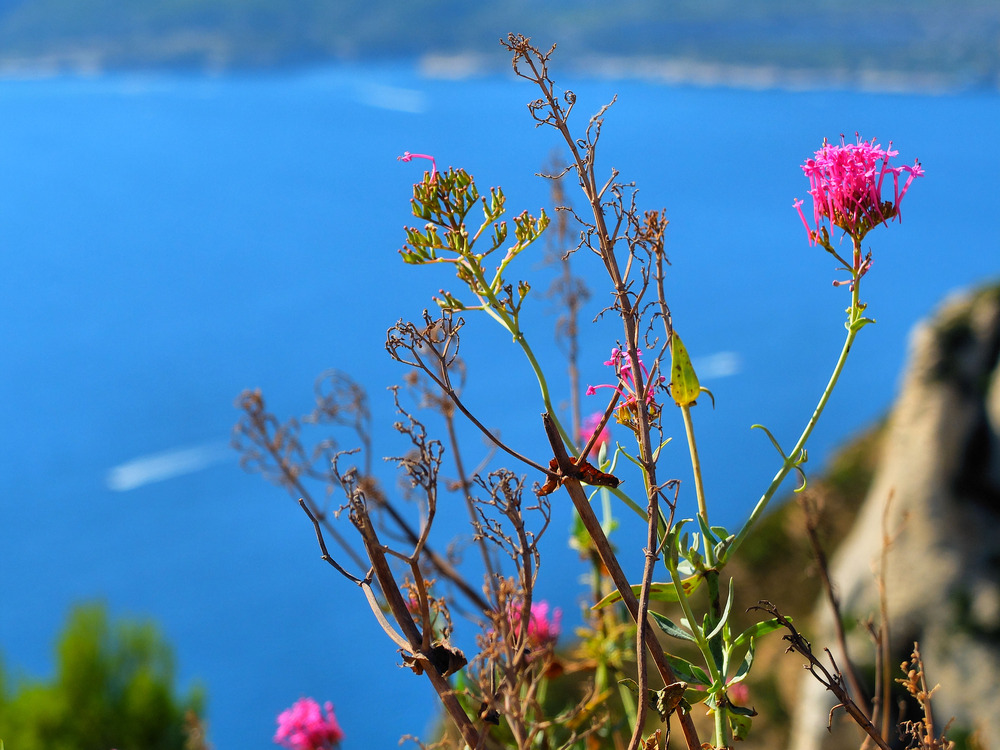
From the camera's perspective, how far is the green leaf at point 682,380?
43 centimetres

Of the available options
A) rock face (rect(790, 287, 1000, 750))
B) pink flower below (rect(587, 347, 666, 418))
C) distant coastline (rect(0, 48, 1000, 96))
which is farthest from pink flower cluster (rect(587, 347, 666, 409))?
distant coastline (rect(0, 48, 1000, 96))

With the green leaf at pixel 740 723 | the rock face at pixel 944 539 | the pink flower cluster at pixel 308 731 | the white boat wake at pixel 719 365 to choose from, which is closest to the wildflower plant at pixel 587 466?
the green leaf at pixel 740 723

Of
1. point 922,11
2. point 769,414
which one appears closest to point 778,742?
point 769,414

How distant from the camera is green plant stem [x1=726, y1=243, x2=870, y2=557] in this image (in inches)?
14.8

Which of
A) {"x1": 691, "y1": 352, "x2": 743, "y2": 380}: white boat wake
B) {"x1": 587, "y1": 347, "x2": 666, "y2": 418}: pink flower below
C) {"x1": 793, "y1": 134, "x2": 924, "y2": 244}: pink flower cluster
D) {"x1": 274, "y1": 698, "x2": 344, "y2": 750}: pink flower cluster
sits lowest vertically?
{"x1": 587, "y1": 347, "x2": 666, "y2": 418}: pink flower below

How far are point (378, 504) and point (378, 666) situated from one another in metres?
7.36

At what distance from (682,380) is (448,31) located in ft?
66.6

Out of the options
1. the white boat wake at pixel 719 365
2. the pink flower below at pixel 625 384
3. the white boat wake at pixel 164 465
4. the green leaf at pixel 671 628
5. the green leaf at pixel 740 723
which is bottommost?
the green leaf at pixel 740 723

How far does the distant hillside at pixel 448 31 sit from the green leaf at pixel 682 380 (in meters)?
Result: 18.0

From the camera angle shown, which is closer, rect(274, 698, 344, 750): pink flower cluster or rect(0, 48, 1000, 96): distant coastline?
rect(274, 698, 344, 750): pink flower cluster

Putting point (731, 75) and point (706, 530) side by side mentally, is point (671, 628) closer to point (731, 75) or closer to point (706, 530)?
point (706, 530)

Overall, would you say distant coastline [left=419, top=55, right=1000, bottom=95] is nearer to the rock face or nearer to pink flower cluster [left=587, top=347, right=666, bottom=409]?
the rock face

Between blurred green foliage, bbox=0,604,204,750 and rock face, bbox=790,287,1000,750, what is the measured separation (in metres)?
2.86

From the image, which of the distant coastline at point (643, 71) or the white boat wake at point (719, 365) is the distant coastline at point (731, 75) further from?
the white boat wake at point (719, 365)
